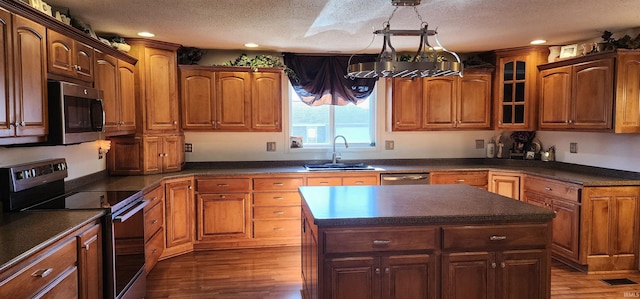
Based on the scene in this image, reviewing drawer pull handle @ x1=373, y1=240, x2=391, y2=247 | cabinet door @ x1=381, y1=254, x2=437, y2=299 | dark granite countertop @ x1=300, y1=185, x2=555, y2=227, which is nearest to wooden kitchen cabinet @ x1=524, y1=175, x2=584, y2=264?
dark granite countertop @ x1=300, y1=185, x2=555, y2=227

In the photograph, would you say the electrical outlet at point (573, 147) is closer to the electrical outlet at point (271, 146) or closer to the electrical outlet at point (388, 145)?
the electrical outlet at point (388, 145)

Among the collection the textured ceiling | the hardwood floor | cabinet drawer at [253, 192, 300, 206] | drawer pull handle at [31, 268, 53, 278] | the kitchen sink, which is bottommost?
the hardwood floor

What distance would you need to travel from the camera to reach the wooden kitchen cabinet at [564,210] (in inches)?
155

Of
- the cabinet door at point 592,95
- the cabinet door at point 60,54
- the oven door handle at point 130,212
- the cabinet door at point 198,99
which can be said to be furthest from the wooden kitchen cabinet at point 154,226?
the cabinet door at point 592,95

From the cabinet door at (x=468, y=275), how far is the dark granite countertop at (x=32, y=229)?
207cm

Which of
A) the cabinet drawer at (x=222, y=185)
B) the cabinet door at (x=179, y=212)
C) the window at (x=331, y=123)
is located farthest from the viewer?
the window at (x=331, y=123)

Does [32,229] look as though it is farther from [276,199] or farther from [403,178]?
[403,178]

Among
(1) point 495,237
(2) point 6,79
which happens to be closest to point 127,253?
(2) point 6,79

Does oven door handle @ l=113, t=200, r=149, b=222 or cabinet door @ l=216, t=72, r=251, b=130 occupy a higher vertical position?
cabinet door @ l=216, t=72, r=251, b=130

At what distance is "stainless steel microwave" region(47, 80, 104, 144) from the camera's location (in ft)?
8.60

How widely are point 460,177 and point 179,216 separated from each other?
3.11 m

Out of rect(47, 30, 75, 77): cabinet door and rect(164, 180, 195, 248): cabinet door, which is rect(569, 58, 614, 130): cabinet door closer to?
rect(164, 180, 195, 248): cabinet door

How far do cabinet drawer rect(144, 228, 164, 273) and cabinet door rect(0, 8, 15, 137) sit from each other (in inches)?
67.9

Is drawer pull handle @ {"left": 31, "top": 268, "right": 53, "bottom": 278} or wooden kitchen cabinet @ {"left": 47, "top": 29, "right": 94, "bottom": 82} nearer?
drawer pull handle @ {"left": 31, "top": 268, "right": 53, "bottom": 278}
